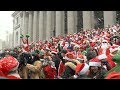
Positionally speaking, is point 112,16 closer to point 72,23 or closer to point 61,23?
point 72,23

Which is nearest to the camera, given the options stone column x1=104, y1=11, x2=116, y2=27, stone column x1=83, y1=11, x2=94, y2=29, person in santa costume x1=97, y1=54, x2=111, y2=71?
person in santa costume x1=97, y1=54, x2=111, y2=71

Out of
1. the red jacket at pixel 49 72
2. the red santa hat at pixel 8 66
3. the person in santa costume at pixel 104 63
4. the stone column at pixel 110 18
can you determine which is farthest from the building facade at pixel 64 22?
the red santa hat at pixel 8 66

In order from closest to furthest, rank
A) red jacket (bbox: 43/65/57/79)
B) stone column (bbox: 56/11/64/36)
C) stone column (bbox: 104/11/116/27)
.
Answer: red jacket (bbox: 43/65/57/79)
stone column (bbox: 104/11/116/27)
stone column (bbox: 56/11/64/36)

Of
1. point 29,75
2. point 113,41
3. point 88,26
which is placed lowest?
point 29,75

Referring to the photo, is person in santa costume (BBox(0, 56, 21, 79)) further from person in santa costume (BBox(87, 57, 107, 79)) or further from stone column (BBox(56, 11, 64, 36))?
stone column (BBox(56, 11, 64, 36))

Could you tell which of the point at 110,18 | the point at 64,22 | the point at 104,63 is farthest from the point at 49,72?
the point at 64,22

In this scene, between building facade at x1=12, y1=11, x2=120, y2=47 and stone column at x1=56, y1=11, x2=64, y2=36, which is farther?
stone column at x1=56, y1=11, x2=64, y2=36

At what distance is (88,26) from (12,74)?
20254 millimetres

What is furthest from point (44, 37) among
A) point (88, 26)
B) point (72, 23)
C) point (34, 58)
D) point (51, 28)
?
point (34, 58)

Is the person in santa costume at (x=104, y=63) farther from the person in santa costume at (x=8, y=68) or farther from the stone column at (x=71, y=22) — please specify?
the stone column at (x=71, y=22)

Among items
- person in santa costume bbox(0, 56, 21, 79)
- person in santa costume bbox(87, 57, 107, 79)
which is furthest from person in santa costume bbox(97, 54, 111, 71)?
person in santa costume bbox(0, 56, 21, 79)

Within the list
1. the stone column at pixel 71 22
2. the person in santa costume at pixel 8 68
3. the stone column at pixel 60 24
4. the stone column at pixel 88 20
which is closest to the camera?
the person in santa costume at pixel 8 68
